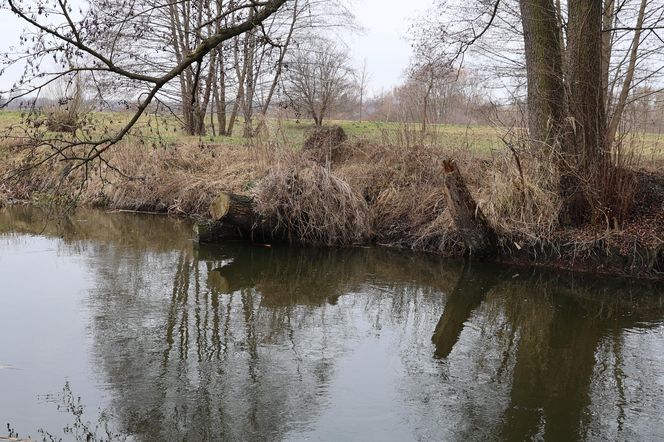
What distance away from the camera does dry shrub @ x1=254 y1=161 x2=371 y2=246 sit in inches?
469

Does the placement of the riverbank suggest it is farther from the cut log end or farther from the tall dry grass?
the cut log end

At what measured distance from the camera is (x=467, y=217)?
33.9 feet

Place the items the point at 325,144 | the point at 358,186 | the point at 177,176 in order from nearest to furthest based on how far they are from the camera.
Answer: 1. the point at 358,186
2. the point at 325,144
3. the point at 177,176

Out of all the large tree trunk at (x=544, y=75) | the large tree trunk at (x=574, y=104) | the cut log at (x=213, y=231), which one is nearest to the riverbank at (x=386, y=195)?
the large tree trunk at (x=574, y=104)

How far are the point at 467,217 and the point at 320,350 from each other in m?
4.64

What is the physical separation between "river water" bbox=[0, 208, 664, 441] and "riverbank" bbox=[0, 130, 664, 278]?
65 centimetres

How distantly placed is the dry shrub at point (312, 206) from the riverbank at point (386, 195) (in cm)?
2

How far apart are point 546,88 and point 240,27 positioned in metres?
6.03

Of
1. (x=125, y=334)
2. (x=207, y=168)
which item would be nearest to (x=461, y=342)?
(x=125, y=334)

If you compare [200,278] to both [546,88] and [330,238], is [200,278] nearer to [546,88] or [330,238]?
[330,238]

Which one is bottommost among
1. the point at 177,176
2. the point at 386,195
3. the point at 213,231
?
the point at 213,231

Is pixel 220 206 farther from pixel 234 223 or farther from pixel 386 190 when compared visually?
pixel 386 190

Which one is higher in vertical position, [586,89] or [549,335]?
[586,89]

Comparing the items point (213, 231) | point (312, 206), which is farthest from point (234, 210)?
point (312, 206)
